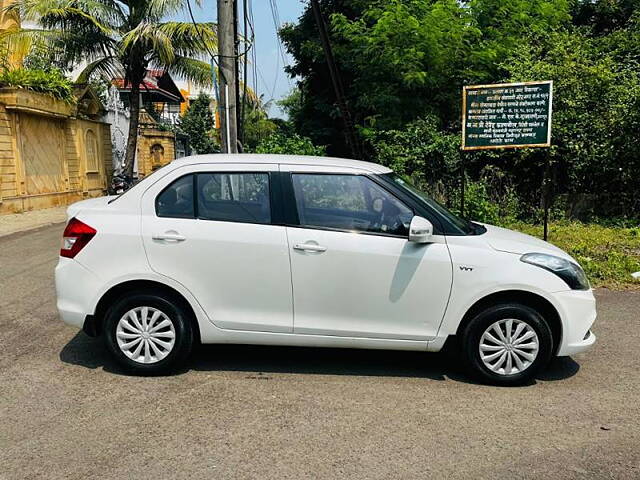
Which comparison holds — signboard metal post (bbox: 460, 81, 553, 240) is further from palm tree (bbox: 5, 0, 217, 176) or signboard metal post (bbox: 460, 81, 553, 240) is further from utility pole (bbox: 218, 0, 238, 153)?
palm tree (bbox: 5, 0, 217, 176)

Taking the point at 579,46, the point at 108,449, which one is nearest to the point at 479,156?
the point at 579,46

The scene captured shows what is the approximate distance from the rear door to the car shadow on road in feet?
1.73

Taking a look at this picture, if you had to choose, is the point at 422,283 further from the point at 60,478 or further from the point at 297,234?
the point at 60,478

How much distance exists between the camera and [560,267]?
175 inches

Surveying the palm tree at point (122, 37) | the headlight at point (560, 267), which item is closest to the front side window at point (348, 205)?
the headlight at point (560, 267)

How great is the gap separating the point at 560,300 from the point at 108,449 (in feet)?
10.8

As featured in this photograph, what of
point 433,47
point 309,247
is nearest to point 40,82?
point 433,47

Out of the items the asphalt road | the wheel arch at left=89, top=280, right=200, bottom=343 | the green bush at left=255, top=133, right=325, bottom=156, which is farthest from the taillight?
the green bush at left=255, top=133, right=325, bottom=156

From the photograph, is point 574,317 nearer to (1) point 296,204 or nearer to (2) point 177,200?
(1) point 296,204

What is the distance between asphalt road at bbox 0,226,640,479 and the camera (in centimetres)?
330

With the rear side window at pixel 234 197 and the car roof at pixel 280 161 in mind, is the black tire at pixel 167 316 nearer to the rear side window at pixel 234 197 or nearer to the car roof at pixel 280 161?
the rear side window at pixel 234 197

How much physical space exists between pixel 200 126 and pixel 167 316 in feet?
131

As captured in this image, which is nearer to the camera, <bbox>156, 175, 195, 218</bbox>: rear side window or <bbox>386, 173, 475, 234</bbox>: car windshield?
<bbox>156, 175, 195, 218</bbox>: rear side window

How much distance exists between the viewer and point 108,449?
11.3ft
